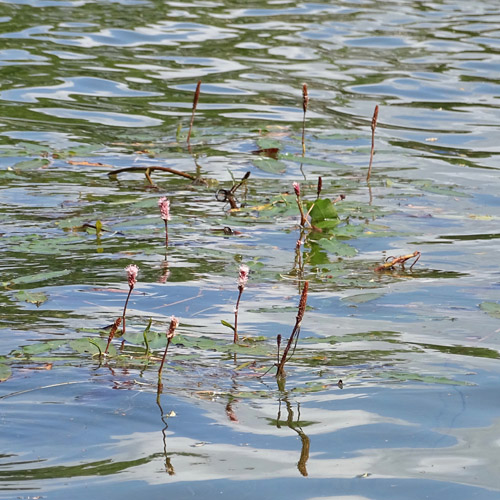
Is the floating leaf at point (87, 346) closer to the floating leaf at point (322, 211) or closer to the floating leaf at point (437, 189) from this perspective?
the floating leaf at point (322, 211)

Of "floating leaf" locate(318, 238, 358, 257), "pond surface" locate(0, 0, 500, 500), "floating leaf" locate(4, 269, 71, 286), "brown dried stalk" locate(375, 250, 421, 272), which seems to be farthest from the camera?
"floating leaf" locate(318, 238, 358, 257)

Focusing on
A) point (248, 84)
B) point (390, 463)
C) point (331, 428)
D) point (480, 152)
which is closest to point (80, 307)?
point (331, 428)

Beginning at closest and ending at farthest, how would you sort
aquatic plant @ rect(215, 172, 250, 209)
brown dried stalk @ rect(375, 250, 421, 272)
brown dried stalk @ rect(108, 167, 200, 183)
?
brown dried stalk @ rect(375, 250, 421, 272)
aquatic plant @ rect(215, 172, 250, 209)
brown dried stalk @ rect(108, 167, 200, 183)

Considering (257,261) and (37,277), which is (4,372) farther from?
(257,261)

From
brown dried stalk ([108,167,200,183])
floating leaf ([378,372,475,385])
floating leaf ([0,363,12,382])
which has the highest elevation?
floating leaf ([0,363,12,382])

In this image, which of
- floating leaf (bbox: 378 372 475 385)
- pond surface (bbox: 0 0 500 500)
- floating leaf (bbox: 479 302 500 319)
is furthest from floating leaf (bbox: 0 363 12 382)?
floating leaf (bbox: 479 302 500 319)

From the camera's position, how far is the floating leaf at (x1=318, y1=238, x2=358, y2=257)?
3.79 meters

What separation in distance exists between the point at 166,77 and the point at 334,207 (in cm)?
364

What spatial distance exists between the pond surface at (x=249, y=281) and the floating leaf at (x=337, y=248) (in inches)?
0.5

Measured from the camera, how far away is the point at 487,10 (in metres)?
11.2

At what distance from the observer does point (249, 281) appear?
345 cm

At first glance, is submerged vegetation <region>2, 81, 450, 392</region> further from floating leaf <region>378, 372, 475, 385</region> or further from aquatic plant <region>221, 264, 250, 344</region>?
floating leaf <region>378, 372, 475, 385</region>

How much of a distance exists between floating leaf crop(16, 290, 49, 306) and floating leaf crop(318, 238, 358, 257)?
1159 millimetres

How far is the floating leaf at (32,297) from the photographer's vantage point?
3.09m
